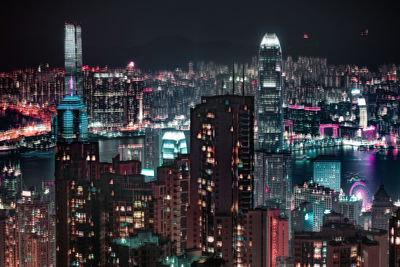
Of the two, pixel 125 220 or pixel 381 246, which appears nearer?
pixel 381 246

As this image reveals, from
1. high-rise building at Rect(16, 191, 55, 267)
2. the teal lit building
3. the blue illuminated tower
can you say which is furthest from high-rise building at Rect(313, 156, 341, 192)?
high-rise building at Rect(16, 191, 55, 267)

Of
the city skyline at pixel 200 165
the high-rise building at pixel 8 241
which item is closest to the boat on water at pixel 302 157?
the city skyline at pixel 200 165

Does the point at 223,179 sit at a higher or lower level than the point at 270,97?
lower

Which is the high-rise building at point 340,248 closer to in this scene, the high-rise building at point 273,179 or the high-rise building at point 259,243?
the high-rise building at point 259,243

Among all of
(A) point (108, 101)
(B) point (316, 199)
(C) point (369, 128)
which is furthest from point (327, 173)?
(A) point (108, 101)

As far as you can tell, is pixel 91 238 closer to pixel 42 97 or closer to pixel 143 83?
pixel 42 97

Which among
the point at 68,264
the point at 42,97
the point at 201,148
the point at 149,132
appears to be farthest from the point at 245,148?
the point at 42,97

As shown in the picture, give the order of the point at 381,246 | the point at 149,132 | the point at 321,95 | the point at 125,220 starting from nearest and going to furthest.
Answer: the point at 381,246 < the point at 125,220 < the point at 149,132 < the point at 321,95

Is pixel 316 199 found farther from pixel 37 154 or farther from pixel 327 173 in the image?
pixel 37 154
